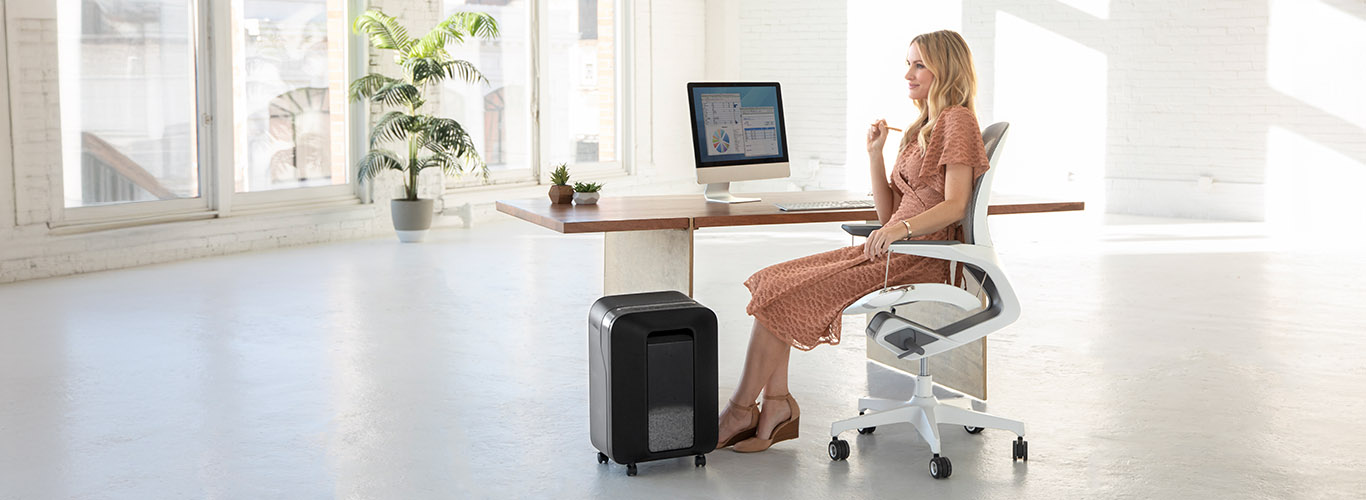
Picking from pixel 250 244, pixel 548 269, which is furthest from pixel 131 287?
pixel 548 269

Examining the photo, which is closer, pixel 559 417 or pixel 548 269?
pixel 559 417

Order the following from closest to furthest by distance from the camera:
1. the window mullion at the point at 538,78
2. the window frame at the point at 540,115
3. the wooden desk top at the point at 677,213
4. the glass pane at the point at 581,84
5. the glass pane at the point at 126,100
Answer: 1. the wooden desk top at the point at 677,213
2. the glass pane at the point at 126,100
3. the window frame at the point at 540,115
4. the window mullion at the point at 538,78
5. the glass pane at the point at 581,84

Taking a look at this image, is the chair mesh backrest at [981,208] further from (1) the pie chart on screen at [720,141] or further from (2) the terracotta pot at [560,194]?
(2) the terracotta pot at [560,194]

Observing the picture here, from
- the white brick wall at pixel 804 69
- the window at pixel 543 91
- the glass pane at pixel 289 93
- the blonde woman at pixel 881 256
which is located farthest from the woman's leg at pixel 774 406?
the white brick wall at pixel 804 69

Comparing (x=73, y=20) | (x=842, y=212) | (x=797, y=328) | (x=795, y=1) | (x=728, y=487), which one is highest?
(x=795, y=1)

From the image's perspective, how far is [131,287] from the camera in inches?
239

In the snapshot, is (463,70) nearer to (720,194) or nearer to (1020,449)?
(720,194)

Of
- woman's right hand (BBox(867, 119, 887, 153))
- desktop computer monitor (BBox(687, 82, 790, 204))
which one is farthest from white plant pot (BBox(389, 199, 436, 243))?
woman's right hand (BBox(867, 119, 887, 153))

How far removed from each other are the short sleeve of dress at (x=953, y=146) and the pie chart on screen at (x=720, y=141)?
1087mm

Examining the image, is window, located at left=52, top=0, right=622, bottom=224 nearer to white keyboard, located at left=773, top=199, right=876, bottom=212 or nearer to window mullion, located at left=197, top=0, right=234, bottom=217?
window mullion, located at left=197, top=0, right=234, bottom=217

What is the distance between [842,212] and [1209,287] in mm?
3079

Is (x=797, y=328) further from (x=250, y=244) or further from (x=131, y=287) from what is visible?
(x=250, y=244)

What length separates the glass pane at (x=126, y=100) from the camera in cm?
655

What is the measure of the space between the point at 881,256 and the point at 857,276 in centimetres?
8
